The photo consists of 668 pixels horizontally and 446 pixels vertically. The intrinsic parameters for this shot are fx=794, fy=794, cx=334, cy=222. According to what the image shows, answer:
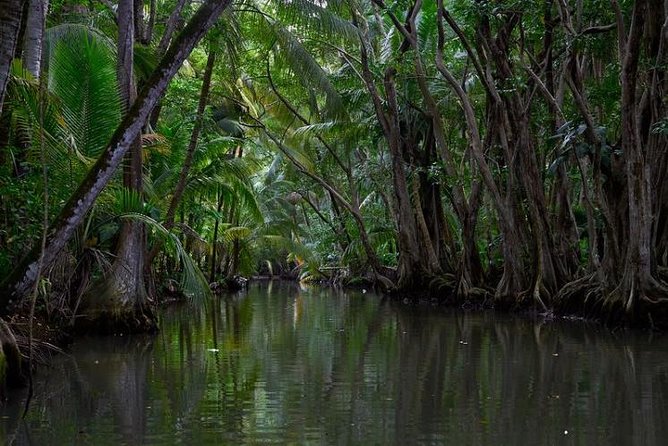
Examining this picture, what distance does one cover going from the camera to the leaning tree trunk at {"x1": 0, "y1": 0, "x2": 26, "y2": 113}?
524 cm

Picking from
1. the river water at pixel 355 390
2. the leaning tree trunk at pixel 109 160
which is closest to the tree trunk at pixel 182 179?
the river water at pixel 355 390

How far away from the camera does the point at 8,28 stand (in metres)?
5.32

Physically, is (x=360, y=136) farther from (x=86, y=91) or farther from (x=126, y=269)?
(x=86, y=91)

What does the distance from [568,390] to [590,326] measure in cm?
547

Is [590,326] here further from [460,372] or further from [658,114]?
[460,372]

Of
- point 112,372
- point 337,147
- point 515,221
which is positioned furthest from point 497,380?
point 337,147

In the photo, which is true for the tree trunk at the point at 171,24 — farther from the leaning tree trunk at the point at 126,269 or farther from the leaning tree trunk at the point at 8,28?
the leaning tree trunk at the point at 8,28

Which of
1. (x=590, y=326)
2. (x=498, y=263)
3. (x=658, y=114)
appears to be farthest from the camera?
(x=498, y=263)

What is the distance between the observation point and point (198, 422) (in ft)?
17.8

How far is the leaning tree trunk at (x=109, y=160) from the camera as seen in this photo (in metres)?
6.62

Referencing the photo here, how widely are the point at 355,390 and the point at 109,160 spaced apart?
2.90 metres

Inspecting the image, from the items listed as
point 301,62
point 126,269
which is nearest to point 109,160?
point 126,269

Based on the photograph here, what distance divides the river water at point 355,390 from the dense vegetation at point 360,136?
0.89 metres

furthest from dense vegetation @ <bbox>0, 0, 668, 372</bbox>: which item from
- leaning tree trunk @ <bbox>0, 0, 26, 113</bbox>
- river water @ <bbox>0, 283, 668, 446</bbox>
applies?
river water @ <bbox>0, 283, 668, 446</bbox>
